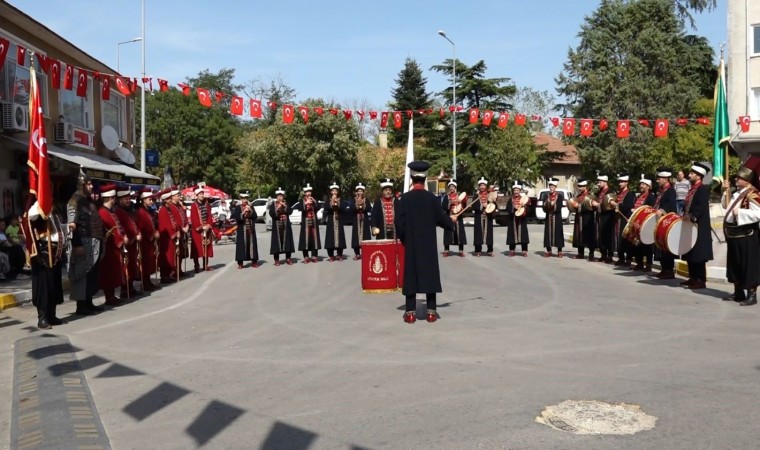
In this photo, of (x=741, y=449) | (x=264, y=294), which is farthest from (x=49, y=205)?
(x=741, y=449)

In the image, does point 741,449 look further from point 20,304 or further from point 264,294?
point 20,304

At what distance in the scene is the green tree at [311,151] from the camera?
4969 cm

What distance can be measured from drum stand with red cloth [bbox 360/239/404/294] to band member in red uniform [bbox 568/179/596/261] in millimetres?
7592

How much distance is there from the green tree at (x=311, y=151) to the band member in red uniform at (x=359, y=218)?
97.6ft

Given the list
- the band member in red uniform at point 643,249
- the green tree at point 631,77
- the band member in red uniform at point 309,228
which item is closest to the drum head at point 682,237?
the band member in red uniform at point 643,249

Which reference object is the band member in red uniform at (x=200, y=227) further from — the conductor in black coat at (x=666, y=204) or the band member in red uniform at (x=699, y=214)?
the band member in red uniform at (x=699, y=214)

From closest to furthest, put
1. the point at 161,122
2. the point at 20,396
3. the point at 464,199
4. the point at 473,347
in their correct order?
the point at 20,396, the point at 473,347, the point at 464,199, the point at 161,122

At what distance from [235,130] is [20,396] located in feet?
208

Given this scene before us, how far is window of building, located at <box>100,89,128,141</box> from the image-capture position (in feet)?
94.9

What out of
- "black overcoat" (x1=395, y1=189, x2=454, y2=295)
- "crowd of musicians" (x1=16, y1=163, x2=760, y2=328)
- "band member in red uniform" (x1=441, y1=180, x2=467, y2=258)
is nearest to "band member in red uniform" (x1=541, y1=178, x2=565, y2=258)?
"crowd of musicians" (x1=16, y1=163, x2=760, y2=328)

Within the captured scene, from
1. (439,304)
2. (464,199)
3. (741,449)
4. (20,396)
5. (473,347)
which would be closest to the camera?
(741,449)

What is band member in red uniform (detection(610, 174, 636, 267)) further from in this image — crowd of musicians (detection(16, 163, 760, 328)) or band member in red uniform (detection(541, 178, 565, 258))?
band member in red uniform (detection(541, 178, 565, 258))

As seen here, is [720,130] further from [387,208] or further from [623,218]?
[387,208]

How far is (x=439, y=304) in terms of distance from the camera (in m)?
11.6
